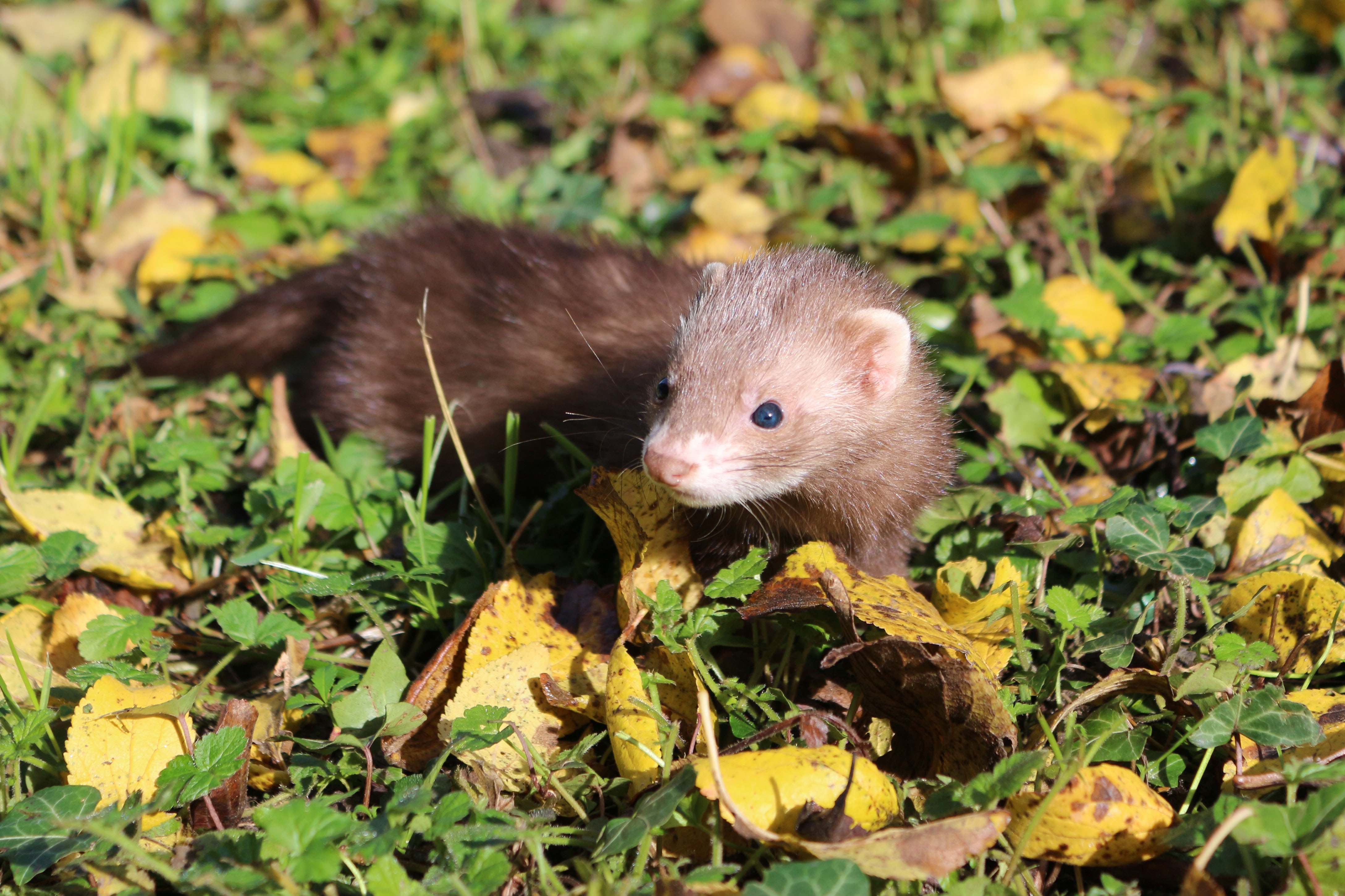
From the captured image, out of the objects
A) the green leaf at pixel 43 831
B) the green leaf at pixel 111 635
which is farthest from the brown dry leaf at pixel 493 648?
the green leaf at pixel 111 635

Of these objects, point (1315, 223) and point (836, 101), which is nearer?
point (1315, 223)

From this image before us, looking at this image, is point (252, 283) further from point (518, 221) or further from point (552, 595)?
point (552, 595)

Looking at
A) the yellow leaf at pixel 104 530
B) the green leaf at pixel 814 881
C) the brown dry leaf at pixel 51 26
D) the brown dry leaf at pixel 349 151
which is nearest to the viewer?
the green leaf at pixel 814 881

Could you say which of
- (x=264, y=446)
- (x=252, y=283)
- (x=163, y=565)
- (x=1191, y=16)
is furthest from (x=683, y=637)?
(x=1191, y=16)

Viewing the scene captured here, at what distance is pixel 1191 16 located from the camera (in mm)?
5301

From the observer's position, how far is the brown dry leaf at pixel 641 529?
2598mm

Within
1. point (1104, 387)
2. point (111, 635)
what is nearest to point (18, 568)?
point (111, 635)

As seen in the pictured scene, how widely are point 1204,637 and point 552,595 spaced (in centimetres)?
157

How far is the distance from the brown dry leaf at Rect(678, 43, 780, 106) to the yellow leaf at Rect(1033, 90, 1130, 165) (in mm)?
1472

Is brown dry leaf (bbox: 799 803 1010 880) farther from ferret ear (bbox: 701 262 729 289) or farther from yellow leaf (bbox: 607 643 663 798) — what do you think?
ferret ear (bbox: 701 262 729 289)

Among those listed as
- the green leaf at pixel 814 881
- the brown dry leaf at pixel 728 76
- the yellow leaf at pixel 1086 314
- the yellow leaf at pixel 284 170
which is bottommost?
the green leaf at pixel 814 881

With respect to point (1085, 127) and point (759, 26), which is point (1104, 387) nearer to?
point (1085, 127)

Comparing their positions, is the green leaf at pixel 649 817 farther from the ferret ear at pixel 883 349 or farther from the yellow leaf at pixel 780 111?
the yellow leaf at pixel 780 111

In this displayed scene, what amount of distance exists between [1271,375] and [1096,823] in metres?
2.02
